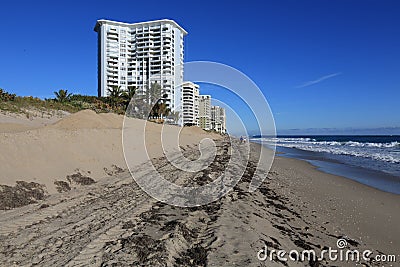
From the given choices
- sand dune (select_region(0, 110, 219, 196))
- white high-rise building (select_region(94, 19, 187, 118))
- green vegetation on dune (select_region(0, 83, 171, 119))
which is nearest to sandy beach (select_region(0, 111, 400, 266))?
sand dune (select_region(0, 110, 219, 196))

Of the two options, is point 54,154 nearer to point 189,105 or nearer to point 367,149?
point 367,149

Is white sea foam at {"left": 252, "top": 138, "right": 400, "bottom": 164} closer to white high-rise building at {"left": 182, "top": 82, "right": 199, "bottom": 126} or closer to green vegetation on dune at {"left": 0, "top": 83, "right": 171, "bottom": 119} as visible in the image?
green vegetation on dune at {"left": 0, "top": 83, "right": 171, "bottom": 119}

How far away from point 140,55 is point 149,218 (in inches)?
3321

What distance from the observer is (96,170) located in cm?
955

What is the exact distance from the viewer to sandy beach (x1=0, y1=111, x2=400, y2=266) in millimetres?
3504

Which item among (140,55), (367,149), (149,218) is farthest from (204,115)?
(149,218)

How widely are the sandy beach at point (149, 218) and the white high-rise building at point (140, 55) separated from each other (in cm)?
6939

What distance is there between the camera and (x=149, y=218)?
15.9 feet

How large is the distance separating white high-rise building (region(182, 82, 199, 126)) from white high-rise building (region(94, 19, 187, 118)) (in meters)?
3.56

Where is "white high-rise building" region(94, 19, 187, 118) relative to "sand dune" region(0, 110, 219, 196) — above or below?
above

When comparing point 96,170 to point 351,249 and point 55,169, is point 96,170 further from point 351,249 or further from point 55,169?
point 351,249

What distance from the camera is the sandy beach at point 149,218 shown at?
3504 millimetres

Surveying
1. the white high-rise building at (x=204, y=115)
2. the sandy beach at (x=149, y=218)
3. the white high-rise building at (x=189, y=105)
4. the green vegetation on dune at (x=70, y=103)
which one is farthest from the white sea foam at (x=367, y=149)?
the white high-rise building at (x=189, y=105)

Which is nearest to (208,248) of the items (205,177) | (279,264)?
(279,264)
